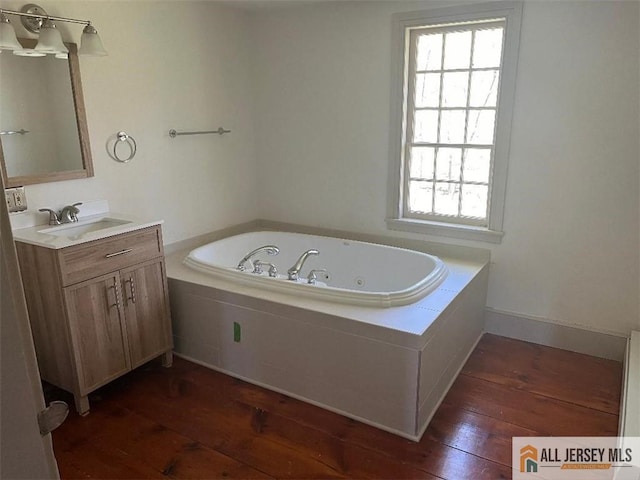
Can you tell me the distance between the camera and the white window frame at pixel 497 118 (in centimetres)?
274

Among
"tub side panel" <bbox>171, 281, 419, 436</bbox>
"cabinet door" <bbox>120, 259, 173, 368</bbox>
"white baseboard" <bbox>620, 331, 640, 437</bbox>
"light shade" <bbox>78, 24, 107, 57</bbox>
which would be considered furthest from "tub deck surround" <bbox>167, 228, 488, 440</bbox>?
"light shade" <bbox>78, 24, 107, 57</bbox>

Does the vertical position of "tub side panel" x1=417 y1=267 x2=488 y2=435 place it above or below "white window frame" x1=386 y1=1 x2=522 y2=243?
below

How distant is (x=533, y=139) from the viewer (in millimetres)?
2811

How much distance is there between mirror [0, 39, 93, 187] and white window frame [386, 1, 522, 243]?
192cm

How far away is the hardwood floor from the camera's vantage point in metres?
2.01

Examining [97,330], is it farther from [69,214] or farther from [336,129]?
[336,129]

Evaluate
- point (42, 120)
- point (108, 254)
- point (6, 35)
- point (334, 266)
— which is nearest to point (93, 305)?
point (108, 254)

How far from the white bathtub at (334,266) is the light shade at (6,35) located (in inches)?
56.6

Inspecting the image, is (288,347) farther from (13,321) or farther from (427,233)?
(13,321)

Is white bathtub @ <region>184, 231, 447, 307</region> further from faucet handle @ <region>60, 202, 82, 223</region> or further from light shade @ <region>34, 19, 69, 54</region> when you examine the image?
light shade @ <region>34, 19, 69, 54</region>

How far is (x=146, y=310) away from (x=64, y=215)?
672 mm

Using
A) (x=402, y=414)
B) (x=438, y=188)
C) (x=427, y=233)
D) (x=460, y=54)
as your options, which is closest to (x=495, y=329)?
(x=427, y=233)

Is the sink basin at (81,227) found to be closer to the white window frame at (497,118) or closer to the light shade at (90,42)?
the light shade at (90,42)

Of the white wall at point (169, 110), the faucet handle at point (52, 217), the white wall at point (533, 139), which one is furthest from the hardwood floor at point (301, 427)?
the white wall at point (169, 110)
